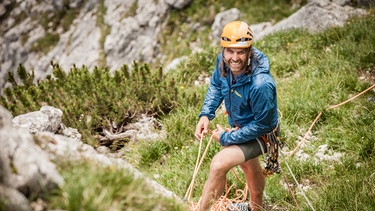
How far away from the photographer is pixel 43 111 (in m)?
6.46

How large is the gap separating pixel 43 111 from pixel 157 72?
321 cm

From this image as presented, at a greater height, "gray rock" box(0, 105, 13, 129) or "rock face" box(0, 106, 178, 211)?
"gray rock" box(0, 105, 13, 129)

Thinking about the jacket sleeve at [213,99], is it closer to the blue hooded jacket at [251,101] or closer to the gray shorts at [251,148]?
the blue hooded jacket at [251,101]

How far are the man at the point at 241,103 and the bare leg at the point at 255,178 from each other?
12 cm

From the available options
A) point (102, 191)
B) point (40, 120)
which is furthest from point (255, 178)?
point (40, 120)

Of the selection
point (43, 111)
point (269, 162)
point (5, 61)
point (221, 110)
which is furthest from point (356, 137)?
point (5, 61)

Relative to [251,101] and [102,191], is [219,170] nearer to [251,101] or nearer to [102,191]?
[251,101]

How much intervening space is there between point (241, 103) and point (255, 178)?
1.07 m

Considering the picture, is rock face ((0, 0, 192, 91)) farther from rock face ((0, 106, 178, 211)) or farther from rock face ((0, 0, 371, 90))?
rock face ((0, 106, 178, 211))

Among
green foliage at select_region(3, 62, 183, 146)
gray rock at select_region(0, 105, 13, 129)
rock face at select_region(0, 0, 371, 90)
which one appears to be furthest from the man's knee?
rock face at select_region(0, 0, 371, 90)

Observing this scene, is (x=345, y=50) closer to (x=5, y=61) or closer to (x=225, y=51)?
(x=225, y=51)

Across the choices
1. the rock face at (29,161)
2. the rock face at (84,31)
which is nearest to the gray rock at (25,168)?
the rock face at (29,161)

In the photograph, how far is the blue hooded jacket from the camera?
4.03 m

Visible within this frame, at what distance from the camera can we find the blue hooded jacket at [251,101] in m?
4.03
